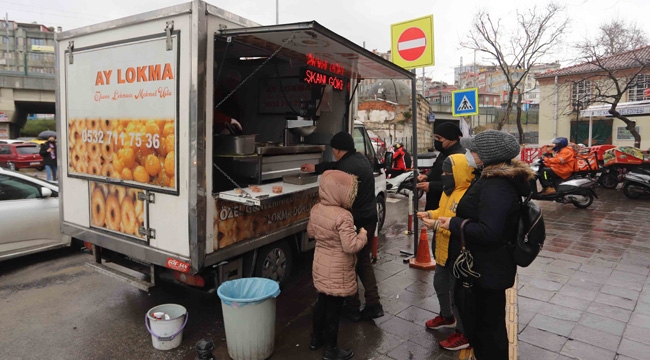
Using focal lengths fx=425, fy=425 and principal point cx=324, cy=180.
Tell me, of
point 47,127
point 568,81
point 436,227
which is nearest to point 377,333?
point 436,227

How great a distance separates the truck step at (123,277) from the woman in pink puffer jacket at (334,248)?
5.64 ft

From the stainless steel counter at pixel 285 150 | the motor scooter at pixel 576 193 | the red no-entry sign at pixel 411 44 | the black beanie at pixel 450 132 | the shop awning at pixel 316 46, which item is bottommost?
the motor scooter at pixel 576 193

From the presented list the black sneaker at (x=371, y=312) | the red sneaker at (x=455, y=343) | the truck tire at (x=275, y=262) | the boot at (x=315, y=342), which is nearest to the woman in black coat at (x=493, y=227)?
the red sneaker at (x=455, y=343)

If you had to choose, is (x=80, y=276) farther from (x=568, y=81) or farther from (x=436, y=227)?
(x=568, y=81)

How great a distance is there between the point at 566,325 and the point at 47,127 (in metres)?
45.3

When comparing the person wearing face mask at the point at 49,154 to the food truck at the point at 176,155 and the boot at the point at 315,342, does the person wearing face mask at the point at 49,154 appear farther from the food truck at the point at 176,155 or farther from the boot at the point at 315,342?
the boot at the point at 315,342

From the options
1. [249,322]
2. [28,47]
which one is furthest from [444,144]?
[28,47]

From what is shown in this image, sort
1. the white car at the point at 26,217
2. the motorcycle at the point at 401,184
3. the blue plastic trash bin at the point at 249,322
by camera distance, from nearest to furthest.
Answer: the blue plastic trash bin at the point at 249,322 → the white car at the point at 26,217 → the motorcycle at the point at 401,184

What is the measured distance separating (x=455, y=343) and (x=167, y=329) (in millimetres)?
2448

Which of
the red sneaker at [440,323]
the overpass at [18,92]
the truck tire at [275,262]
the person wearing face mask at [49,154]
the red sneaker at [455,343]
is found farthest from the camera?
the overpass at [18,92]

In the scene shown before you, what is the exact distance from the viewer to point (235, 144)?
4.36 m

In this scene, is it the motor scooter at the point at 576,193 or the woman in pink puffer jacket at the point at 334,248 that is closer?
the woman in pink puffer jacket at the point at 334,248

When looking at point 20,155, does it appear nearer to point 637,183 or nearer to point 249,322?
point 249,322

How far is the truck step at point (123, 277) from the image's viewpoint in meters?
4.03
